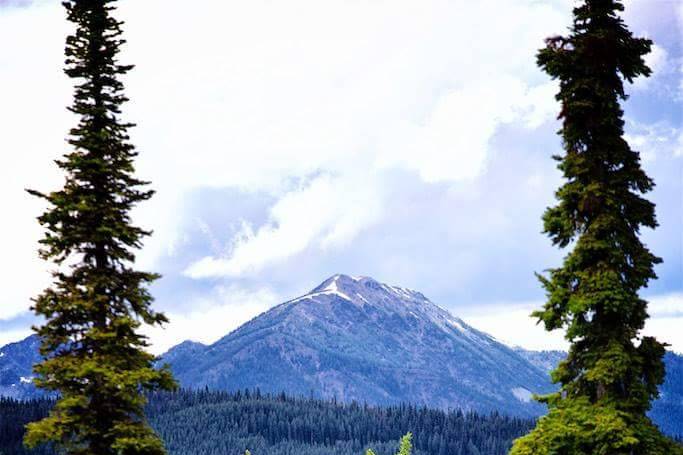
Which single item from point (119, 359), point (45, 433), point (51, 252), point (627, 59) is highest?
point (627, 59)

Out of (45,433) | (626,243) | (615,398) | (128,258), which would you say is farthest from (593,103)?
(45,433)

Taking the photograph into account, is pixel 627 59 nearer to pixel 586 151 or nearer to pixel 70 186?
pixel 586 151

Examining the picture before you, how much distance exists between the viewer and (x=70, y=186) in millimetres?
28359

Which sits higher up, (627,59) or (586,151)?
(627,59)

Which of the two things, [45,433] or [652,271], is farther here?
[45,433]

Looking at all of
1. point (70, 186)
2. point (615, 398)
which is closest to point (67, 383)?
point (70, 186)

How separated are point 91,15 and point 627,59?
1891cm

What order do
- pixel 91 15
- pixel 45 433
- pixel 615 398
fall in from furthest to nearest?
pixel 91 15
pixel 45 433
pixel 615 398

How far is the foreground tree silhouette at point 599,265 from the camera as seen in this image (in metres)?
24.1

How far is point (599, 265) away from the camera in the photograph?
2462 centimetres

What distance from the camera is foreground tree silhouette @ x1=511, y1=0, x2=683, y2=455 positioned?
24.1 meters

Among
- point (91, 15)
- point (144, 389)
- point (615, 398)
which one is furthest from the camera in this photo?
point (91, 15)

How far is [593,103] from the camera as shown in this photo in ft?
85.0

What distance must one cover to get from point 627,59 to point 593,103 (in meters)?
2.21
